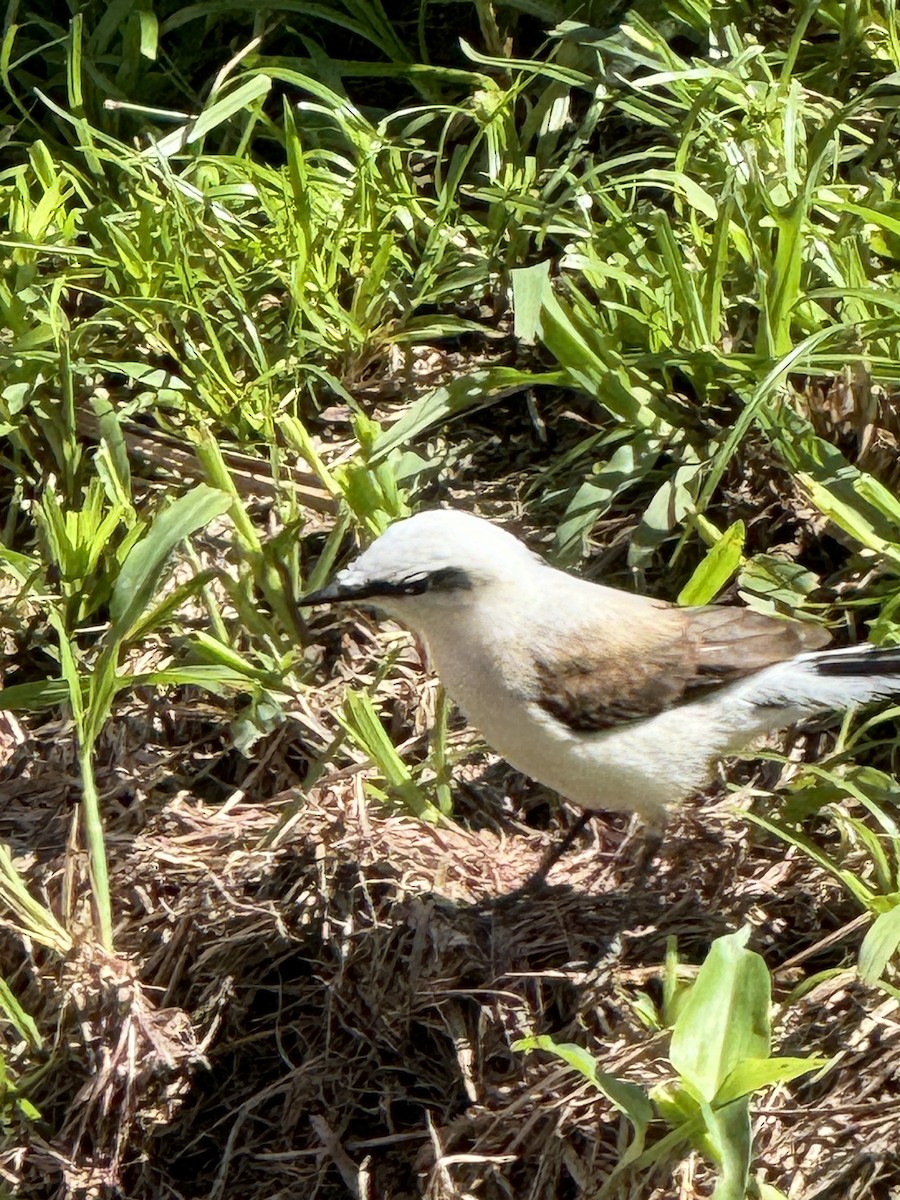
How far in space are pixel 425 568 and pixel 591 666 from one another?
20.8 inches

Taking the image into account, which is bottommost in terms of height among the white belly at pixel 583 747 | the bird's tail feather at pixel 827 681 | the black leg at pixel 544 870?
the black leg at pixel 544 870

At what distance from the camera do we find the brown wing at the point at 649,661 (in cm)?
425

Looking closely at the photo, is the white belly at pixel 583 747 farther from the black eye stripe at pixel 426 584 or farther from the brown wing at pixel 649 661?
the black eye stripe at pixel 426 584

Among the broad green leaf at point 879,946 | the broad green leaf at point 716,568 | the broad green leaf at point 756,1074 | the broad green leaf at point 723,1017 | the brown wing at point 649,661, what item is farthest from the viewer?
the broad green leaf at point 716,568

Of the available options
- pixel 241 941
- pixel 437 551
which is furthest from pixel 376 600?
pixel 241 941

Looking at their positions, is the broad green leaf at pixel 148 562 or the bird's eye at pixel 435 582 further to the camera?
the broad green leaf at pixel 148 562

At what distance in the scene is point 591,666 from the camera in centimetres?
429

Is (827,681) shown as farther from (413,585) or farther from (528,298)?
(528,298)

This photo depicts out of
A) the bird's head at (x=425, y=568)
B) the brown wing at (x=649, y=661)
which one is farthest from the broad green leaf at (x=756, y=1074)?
the bird's head at (x=425, y=568)

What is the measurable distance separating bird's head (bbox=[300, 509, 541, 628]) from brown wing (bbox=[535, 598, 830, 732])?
27cm

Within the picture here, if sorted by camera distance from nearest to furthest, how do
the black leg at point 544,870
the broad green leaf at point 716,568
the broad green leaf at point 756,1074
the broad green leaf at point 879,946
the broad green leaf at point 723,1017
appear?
the broad green leaf at point 756,1074 → the broad green leaf at point 723,1017 → the broad green leaf at point 879,946 → the black leg at point 544,870 → the broad green leaf at point 716,568

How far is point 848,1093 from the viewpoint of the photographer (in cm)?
393

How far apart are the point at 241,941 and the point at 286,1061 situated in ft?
1.15

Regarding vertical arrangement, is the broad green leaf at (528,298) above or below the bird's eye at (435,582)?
above
